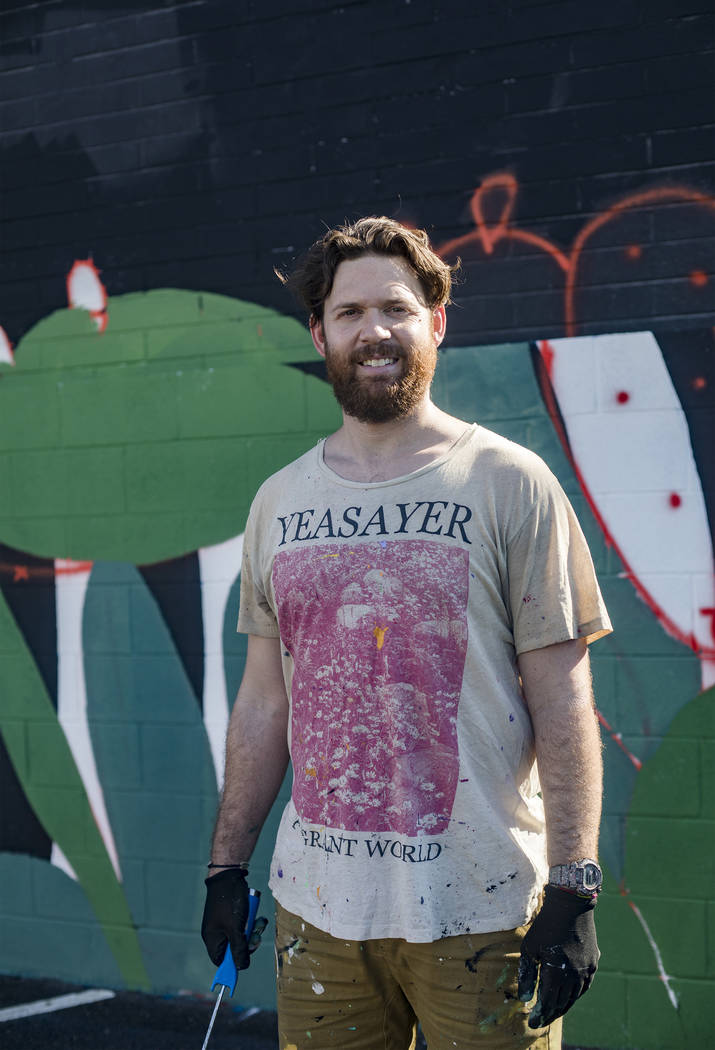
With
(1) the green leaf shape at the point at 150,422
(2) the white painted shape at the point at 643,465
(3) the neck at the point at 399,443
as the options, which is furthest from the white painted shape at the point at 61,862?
(3) the neck at the point at 399,443

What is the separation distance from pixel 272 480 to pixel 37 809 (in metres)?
2.43

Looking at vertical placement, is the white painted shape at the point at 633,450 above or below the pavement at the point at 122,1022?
above

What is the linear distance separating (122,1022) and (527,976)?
2.38 m

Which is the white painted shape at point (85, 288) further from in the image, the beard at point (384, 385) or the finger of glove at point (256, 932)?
the finger of glove at point (256, 932)

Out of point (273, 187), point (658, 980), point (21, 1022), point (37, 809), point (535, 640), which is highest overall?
point (273, 187)

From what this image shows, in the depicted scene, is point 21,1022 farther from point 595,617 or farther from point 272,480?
point 595,617

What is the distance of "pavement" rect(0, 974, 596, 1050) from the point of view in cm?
349

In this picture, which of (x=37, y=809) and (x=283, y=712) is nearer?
(x=283, y=712)

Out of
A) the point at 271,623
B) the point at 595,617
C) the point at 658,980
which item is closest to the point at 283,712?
the point at 271,623

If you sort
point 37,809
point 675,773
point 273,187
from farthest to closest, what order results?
1. point 37,809
2. point 273,187
3. point 675,773

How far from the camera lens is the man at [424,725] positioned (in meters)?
1.88

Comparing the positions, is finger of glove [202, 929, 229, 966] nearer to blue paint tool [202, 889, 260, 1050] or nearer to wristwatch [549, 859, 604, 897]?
blue paint tool [202, 889, 260, 1050]

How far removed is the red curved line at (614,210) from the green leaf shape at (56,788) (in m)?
2.52

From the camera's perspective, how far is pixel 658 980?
10.8 feet
